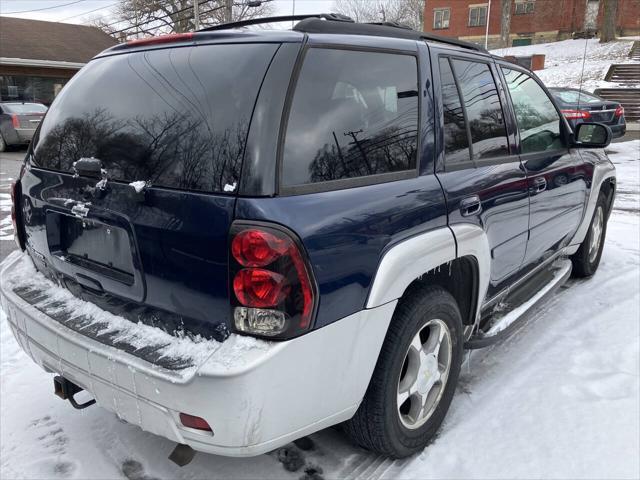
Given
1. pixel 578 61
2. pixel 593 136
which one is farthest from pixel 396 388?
pixel 578 61

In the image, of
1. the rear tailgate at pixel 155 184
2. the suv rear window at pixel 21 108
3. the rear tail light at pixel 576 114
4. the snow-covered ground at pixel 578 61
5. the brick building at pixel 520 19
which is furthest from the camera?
the brick building at pixel 520 19

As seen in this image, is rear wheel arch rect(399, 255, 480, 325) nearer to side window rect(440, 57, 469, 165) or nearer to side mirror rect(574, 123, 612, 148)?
side window rect(440, 57, 469, 165)

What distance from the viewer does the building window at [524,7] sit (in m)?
40.6

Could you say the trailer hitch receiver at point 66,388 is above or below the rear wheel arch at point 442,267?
below

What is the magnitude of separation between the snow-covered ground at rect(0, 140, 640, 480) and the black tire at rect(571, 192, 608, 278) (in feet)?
3.35

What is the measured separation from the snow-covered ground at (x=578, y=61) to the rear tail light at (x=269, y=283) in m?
22.3

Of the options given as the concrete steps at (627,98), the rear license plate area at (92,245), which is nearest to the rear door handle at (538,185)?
the rear license plate area at (92,245)

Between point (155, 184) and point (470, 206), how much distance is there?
58.1 inches

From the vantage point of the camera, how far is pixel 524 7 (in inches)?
1615

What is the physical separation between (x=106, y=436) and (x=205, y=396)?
48.9 inches

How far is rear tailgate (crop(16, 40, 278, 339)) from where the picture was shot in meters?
1.85

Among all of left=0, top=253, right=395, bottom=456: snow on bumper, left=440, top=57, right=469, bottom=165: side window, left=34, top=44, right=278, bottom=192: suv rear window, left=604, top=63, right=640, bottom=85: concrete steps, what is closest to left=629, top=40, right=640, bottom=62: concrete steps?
left=604, top=63, right=640, bottom=85: concrete steps

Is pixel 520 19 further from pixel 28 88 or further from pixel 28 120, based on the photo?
pixel 28 120

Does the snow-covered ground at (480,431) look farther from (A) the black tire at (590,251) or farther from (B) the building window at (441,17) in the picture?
(B) the building window at (441,17)
